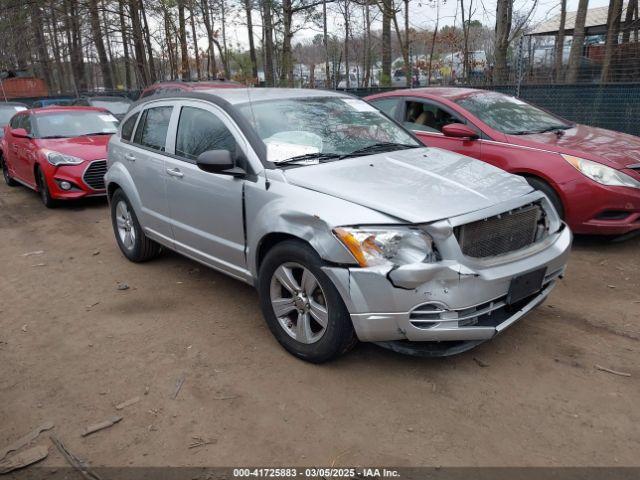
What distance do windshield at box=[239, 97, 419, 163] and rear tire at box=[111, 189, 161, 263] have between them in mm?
2057

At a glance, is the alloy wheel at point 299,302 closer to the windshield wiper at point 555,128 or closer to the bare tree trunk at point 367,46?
the windshield wiper at point 555,128

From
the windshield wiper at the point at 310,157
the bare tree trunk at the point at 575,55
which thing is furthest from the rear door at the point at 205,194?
the bare tree trunk at the point at 575,55

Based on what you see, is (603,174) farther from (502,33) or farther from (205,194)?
(502,33)

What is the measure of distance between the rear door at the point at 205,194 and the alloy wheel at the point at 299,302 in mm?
483

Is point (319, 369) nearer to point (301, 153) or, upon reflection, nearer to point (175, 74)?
point (301, 153)

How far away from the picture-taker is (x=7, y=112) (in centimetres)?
1338

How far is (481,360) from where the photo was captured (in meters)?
3.46

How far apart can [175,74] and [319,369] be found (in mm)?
22354

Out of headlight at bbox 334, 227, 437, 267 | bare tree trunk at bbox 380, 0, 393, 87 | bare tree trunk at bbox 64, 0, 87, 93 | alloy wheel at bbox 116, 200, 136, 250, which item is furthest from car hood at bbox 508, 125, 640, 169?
bare tree trunk at bbox 64, 0, 87, 93

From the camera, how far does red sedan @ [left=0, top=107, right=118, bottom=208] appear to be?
8.19m

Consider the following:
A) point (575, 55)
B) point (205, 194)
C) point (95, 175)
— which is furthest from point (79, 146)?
point (575, 55)

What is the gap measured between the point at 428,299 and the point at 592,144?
375 centimetres

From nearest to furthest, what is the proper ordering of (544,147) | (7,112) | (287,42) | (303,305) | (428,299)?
(428,299), (303,305), (544,147), (7,112), (287,42)

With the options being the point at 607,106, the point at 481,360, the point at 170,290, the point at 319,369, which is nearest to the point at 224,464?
the point at 319,369
